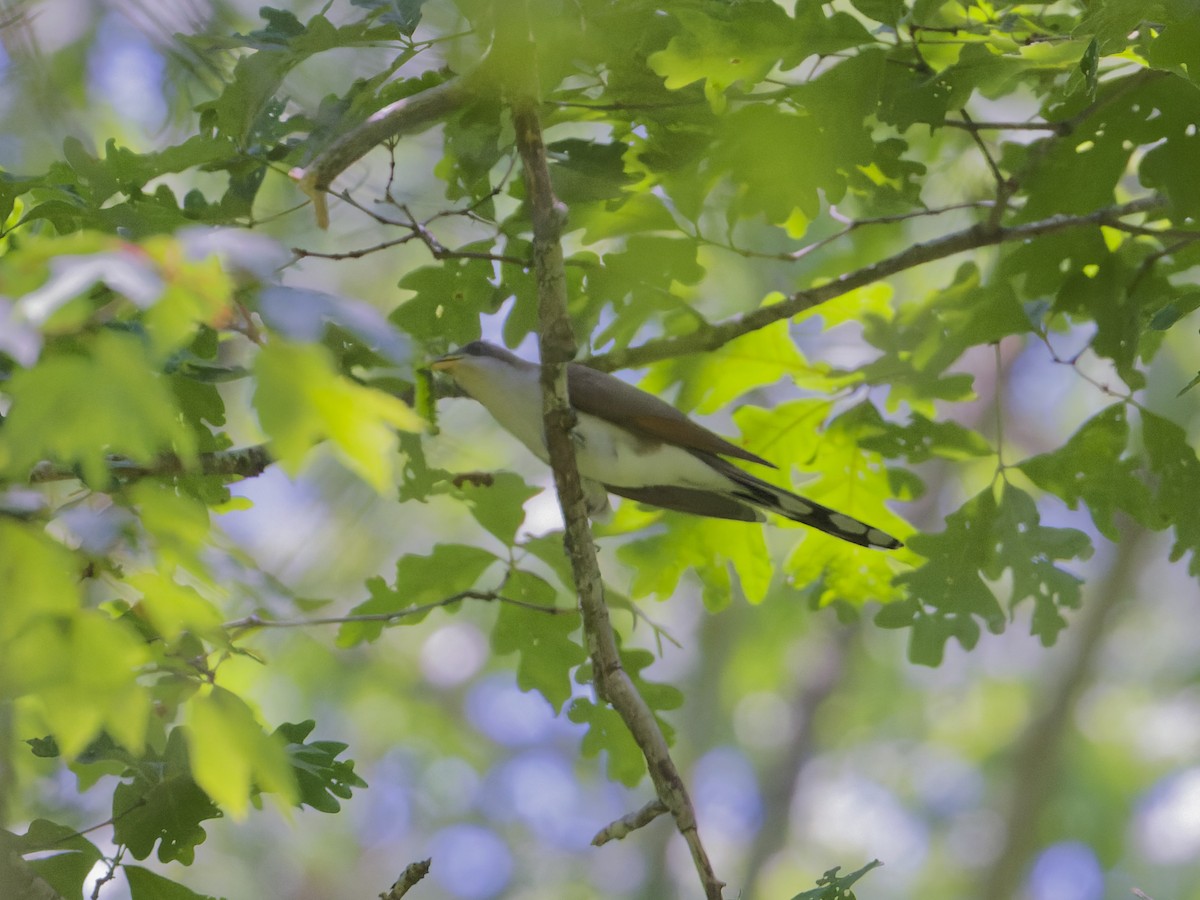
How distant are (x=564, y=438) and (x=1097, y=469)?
1.74 meters

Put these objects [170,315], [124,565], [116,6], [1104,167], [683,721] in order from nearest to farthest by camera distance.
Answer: [170,315], [124,565], [116,6], [1104,167], [683,721]

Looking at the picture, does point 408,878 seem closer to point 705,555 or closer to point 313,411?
point 313,411

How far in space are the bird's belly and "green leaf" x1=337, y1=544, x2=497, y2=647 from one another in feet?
1.90

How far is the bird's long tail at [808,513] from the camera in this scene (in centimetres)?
373

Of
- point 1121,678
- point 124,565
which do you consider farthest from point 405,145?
point 1121,678

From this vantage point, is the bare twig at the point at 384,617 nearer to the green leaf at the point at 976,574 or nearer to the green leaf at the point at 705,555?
the green leaf at the point at 705,555

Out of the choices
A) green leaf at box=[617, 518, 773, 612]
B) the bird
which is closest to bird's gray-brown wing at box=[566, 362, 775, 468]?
the bird

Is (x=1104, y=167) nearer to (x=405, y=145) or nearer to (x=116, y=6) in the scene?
(x=405, y=145)

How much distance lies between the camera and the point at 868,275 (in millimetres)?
3480

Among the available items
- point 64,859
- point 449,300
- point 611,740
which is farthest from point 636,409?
point 64,859

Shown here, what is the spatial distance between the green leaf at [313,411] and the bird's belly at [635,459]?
2.56 m

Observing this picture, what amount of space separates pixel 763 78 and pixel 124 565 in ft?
6.32

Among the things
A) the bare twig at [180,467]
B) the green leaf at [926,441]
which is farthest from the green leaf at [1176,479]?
the bare twig at [180,467]

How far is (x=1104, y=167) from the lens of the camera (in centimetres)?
330
